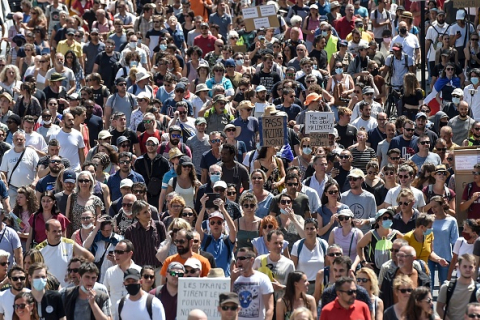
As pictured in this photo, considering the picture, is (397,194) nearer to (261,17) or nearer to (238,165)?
(238,165)

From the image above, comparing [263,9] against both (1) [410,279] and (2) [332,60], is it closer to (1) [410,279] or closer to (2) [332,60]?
(2) [332,60]

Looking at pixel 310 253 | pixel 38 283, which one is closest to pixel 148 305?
pixel 38 283

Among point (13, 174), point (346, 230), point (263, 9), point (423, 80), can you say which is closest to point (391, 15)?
point (263, 9)

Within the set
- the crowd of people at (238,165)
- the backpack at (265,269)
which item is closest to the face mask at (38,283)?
the crowd of people at (238,165)

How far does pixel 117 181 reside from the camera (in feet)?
58.7

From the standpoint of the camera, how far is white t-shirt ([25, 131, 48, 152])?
64.8 feet

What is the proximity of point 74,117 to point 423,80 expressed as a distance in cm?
606

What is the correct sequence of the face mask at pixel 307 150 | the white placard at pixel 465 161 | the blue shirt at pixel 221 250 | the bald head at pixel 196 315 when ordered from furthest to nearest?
1. the face mask at pixel 307 150
2. the white placard at pixel 465 161
3. the blue shirt at pixel 221 250
4. the bald head at pixel 196 315

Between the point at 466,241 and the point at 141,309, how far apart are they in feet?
13.2

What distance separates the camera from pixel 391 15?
94.6ft

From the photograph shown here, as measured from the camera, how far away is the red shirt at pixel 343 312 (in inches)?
501

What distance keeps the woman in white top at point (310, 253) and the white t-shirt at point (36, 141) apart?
588 cm

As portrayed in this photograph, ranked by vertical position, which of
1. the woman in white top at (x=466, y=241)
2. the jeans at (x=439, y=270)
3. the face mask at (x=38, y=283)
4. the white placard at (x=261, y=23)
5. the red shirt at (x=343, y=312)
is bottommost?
the jeans at (x=439, y=270)

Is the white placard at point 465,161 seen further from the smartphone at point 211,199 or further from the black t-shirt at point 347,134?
the smartphone at point 211,199
